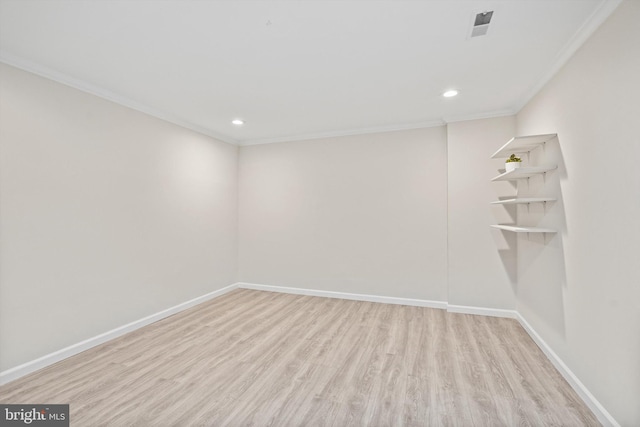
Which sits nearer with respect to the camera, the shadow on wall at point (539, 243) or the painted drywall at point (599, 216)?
the painted drywall at point (599, 216)

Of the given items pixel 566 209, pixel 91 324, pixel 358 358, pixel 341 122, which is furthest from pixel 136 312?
pixel 566 209

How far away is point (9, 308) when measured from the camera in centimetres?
227

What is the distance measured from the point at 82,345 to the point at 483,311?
4.42 m

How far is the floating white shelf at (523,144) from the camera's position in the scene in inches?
101

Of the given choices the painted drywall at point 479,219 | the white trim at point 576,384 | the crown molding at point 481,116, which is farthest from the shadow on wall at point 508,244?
the crown molding at point 481,116

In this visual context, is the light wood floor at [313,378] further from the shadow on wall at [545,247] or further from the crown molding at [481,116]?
the crown molding at [481,116]

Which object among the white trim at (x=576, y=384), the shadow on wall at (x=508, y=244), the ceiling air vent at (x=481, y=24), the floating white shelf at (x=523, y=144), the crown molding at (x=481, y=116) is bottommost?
the white trim at (x=576, y=384)

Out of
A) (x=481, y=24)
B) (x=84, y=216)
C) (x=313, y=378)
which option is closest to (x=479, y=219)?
(x=481, y=24)

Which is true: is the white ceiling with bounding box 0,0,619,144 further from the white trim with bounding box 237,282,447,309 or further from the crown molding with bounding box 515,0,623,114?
the white trim with bounding box 237,282,447,309

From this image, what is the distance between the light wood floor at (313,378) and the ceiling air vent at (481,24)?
2.55 metres

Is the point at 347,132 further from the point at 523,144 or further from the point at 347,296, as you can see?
the point at 347,296

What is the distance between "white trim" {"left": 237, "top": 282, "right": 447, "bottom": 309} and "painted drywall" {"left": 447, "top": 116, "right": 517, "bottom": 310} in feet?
1.04

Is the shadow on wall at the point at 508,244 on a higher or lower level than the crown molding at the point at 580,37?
lower

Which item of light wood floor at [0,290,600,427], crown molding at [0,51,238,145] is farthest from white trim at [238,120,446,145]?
light wood floor at [0,290,600,427]
